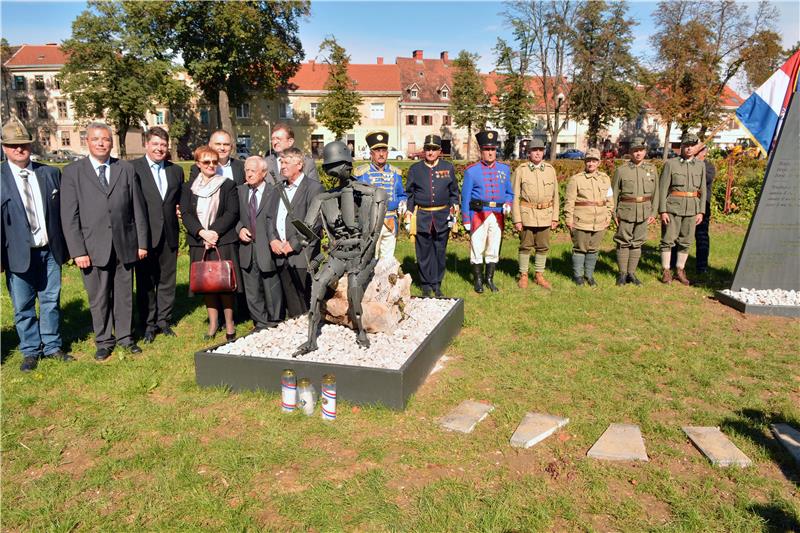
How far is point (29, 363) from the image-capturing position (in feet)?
16.8

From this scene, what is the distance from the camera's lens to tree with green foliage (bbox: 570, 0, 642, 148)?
32.3 metres

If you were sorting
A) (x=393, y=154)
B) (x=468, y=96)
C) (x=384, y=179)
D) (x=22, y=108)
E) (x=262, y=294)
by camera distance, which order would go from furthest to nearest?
(x=22, y=108)
(x=393, y=154)
(x=468, y=96)
(x=384, y=179)
(x=262, y=294)

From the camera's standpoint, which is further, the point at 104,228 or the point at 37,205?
the point at 104,228

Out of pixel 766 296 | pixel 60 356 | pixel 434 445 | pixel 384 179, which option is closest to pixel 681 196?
pixel 766 296

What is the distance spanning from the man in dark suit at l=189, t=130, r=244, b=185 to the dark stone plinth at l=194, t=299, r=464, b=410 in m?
2.21

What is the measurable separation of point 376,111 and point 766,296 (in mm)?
43533

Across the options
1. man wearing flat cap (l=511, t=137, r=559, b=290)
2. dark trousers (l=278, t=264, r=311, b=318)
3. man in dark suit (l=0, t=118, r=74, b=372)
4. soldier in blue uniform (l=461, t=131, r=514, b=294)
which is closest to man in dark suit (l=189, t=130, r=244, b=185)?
dark trousers (l=278, t=264, r=311, b=318)

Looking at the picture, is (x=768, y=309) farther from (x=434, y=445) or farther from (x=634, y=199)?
(x=434, y=445)

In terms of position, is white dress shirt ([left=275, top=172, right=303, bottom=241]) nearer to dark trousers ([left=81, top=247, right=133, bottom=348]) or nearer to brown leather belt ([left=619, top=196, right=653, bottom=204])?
dark trousers ([left=81, top=247, right=133, bottom=348])

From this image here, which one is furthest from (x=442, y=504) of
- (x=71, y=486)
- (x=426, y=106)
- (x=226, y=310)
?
(x=426, y=106)

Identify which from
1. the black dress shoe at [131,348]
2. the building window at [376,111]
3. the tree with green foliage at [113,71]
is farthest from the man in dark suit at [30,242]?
the building window at [376,111]

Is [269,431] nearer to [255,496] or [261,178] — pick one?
[255,496]

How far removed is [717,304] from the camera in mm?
7027

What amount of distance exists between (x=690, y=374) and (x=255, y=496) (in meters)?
4.06
